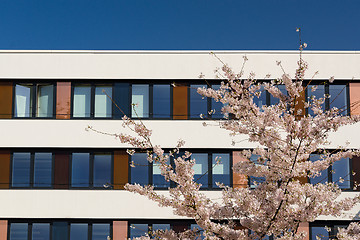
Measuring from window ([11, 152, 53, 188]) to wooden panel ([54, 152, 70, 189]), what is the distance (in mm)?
223

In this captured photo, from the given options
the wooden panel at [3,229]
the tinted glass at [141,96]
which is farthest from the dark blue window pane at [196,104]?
the wooden panel at [3,229]

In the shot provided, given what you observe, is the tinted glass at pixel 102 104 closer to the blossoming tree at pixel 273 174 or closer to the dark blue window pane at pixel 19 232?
the dark blue window pane at pixel 19 232

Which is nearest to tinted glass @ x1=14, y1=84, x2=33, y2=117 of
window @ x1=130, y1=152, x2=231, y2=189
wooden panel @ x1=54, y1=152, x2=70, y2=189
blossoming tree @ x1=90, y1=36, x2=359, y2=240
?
wooden panel @ x1=54, y1=152, x2=70, y2=189

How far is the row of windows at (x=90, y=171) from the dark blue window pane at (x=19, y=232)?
135 cm

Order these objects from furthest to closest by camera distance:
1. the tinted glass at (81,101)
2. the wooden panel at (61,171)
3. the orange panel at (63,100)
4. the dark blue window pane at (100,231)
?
the tinted glass at (81,101) < the orange panel at (63,100) < the wooden panel at (61,171) < the dark blue window pane at (100,231)

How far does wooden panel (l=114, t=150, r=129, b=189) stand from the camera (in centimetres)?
1797

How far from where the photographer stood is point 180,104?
719 inches

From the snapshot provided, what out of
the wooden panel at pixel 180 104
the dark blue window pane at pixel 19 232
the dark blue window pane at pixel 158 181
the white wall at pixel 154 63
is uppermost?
the white wall at pixel 154 63

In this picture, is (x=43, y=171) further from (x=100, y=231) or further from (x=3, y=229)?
(x=100, y=231)

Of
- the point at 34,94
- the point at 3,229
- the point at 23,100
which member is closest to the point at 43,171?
the point at 3,229

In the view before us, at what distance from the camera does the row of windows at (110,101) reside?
18.3 meters

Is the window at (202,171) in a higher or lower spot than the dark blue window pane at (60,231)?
higher

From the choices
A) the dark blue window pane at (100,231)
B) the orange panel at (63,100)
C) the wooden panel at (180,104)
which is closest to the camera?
the dark blue window pane at (100,231)

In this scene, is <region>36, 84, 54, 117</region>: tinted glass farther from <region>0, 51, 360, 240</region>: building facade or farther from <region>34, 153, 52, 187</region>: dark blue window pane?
<region>34, 153, 52, 187</region>: dark blue window pane
